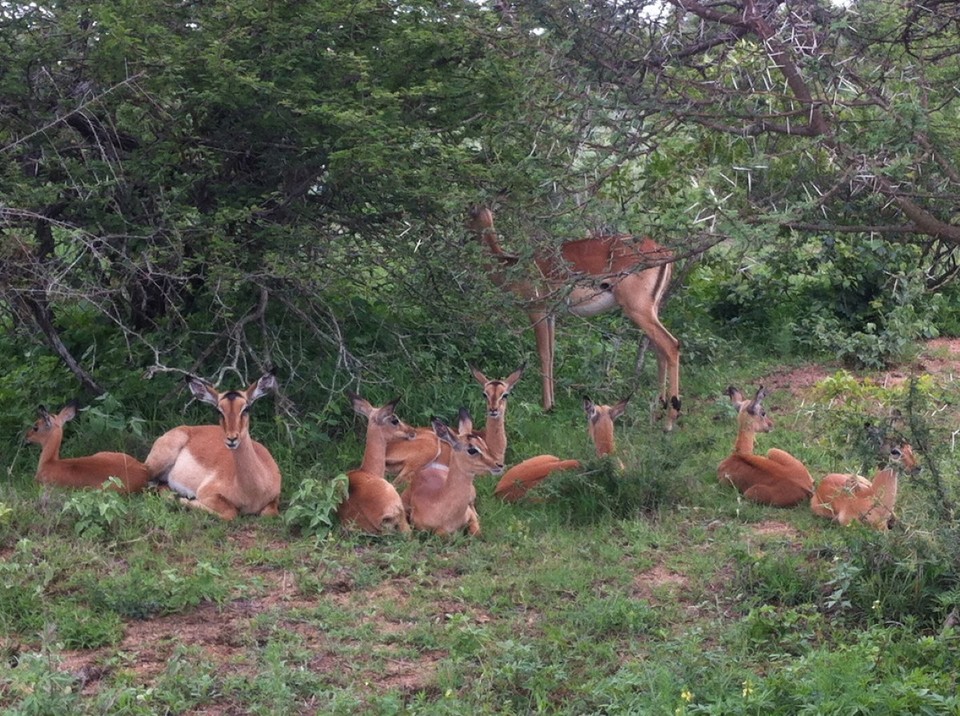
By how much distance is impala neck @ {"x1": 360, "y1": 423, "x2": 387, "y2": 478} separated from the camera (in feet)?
26.3

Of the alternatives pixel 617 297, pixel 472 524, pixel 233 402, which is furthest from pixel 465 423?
pixel 617 297

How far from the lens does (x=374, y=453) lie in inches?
317

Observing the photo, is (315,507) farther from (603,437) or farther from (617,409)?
(617,409)

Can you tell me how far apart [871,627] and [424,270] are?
4.09 metres

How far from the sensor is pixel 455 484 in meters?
7.44

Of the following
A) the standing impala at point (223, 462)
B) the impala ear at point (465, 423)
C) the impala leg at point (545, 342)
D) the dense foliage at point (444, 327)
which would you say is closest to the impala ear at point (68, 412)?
the dense foliage at point (444, 327)

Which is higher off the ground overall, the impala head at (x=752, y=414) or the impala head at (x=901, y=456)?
the impala head at (x=901, y=456)

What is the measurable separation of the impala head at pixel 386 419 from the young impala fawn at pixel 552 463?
2.15 feet

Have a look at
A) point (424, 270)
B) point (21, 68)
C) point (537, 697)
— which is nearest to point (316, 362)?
point (424, 270)

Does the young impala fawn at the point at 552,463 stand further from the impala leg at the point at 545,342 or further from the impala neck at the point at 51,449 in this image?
the impala neck at the point at 51,449

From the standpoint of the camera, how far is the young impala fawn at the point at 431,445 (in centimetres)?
844

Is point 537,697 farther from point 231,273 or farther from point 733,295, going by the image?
point 733,295

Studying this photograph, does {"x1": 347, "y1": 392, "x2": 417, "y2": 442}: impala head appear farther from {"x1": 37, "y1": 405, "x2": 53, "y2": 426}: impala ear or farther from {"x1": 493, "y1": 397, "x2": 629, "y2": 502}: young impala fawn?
{"x1": 37, "y1": 405, "x2": 53, "y2": 426}: impala ear

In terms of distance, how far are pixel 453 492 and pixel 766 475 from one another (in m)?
1.78
